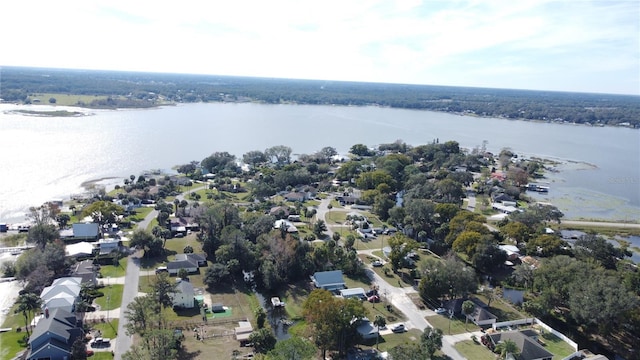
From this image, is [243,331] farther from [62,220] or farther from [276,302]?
[62,220]

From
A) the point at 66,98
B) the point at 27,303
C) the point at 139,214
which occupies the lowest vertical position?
the point at 139,214

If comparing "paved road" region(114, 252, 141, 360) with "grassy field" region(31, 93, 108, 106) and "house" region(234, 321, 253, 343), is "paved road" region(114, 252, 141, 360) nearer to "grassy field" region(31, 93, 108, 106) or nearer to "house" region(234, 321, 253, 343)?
"house" region(234, 321, 253, 343)

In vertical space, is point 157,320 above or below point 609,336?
above

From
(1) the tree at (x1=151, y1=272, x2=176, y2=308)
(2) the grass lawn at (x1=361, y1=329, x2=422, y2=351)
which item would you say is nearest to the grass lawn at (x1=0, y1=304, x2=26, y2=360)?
(1) the tree at (x1=151, y1=272, x2=176, y2=308)

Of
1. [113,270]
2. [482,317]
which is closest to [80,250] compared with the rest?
[113,270]

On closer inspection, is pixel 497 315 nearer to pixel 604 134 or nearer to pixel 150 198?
pixel 150 198

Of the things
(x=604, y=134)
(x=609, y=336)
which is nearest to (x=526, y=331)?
(x=609, y=336)
